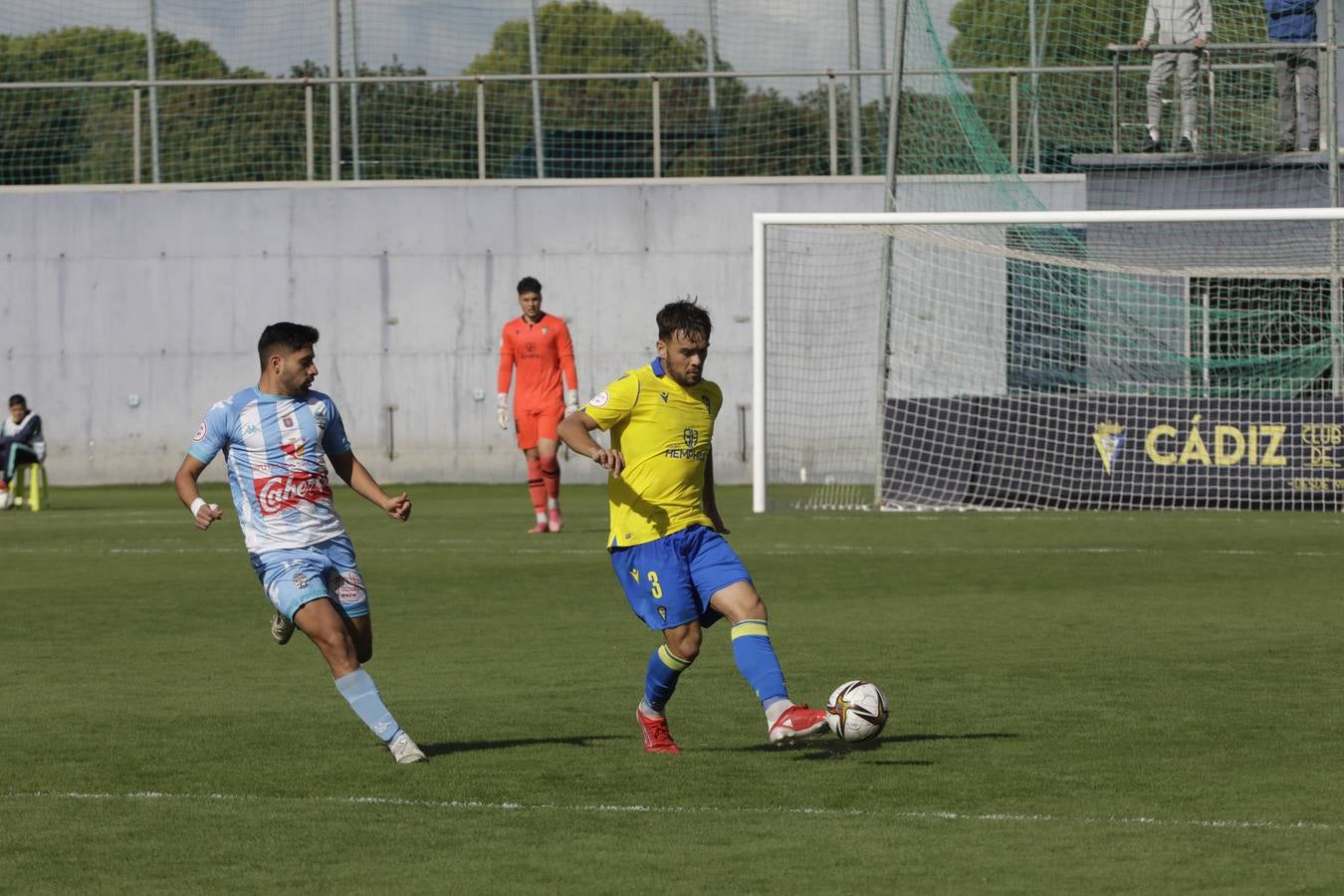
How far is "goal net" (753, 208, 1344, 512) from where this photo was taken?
20656 millimetres

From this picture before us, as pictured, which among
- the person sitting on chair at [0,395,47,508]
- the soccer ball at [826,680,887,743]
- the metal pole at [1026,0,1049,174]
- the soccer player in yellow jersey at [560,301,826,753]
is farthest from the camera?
the metal pole at [1026,0,1049,174]

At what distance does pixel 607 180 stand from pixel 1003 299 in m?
6.41

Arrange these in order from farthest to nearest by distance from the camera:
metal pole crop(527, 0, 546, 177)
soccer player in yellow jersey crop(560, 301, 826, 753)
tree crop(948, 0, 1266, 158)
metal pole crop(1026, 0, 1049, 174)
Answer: metal pole crop(527, 0, 546, 177), metal pole crop(1026, 0, 1049, 174), tree crop(948, 0, 1266, 158), soccer player in yellow jersey crop(560, 301, 826, 753)

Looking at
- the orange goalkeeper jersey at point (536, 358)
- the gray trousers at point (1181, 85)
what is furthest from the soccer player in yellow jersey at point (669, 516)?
the gray trousers at point (1181, 85)

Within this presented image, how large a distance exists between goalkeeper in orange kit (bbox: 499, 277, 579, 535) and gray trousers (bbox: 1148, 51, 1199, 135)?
30.1 ft

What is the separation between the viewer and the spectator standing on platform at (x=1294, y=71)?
23.3 metres

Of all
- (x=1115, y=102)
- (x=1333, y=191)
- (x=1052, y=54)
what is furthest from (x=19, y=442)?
(x=1333, y=191)

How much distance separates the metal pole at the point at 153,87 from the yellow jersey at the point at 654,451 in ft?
70.5

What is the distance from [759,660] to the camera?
7.27 m

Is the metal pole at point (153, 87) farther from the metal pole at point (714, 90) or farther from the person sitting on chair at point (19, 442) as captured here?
the metal pole at point (714, 90)

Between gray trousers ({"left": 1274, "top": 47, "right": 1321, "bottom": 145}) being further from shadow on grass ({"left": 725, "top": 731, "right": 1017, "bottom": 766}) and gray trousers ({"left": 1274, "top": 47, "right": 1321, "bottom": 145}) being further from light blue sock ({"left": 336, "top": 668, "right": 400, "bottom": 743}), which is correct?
light blue sock ({"left": 336, "top": 668, "right": 400, "bottom": 743})

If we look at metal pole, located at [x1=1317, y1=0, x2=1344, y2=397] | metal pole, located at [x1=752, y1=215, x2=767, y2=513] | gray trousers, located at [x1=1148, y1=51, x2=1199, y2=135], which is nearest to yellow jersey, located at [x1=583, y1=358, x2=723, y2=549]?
metal pole, located at [x1=752, y1=215, x2=767, y2=513]

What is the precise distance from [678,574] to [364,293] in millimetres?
20910

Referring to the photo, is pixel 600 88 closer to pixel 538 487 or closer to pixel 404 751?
pixel 538 487
